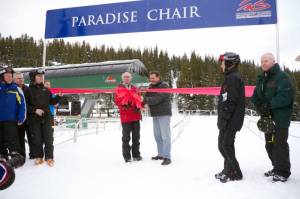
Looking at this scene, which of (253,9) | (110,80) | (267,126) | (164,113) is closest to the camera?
(267,126)

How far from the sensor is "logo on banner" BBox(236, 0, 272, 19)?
6.21 metres

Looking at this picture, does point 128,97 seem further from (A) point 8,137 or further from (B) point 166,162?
(A) point 8,137

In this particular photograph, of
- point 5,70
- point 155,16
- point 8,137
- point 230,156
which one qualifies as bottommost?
point 230,156

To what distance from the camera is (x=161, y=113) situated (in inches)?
195

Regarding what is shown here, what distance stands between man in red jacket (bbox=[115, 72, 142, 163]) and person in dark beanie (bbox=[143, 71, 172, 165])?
0.23 metres

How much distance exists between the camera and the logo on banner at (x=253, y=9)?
6207 millimetres

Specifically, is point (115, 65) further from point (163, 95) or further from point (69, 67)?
point (163, 95)

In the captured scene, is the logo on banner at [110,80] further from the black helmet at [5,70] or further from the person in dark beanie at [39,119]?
the black helmet at [5,70]

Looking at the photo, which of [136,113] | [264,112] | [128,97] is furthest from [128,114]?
[264,112]

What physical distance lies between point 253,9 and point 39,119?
536 centimetres

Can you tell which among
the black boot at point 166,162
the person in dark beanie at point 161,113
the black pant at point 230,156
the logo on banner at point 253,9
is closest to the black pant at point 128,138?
the person in dark beanie at point 161,113

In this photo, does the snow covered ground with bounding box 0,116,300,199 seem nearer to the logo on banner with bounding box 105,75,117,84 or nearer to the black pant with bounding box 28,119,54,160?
the black pant with bounding box 28,119,54,160

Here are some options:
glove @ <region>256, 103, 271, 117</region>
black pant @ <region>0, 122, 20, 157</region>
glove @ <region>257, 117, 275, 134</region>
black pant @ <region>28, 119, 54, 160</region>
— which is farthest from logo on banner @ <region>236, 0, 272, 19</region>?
black pant @ <region>0, 122, 20, 157</region>

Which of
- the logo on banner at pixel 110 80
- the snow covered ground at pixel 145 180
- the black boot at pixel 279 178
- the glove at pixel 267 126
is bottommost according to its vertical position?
the snow covered ground at pixel 145 180
